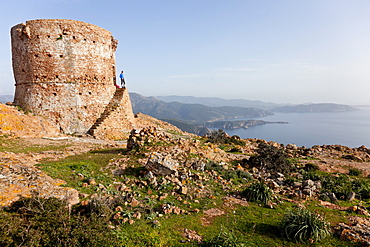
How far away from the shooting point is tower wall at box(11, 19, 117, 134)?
21.4m

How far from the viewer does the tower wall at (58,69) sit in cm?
2139

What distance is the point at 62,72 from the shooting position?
21984 mm

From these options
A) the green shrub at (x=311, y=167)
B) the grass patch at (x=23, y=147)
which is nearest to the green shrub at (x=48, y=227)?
the grass patch at (x=23, y=147)

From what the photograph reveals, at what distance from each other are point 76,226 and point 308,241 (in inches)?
243

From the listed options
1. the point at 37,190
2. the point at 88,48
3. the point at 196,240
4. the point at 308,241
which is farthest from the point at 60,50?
the point at 308,241

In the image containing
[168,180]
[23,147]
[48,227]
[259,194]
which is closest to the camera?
[48,227]

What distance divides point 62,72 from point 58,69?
483mm

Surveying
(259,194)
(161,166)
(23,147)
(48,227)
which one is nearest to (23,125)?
(23,147)

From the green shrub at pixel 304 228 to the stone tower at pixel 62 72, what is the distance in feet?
67.1

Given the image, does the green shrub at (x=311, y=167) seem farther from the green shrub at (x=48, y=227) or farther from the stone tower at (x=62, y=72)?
the stone tower at (x=62, y=72)

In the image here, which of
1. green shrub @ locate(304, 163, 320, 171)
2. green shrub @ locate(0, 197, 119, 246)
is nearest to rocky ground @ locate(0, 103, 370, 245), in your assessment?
green shrub @ locate(304, 163, 320, 171)

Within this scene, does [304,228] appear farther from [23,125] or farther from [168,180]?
[23,125]

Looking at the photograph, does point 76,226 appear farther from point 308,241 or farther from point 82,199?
point 308,241

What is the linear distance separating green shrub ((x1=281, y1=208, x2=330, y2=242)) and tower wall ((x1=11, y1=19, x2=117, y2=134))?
878 inches
